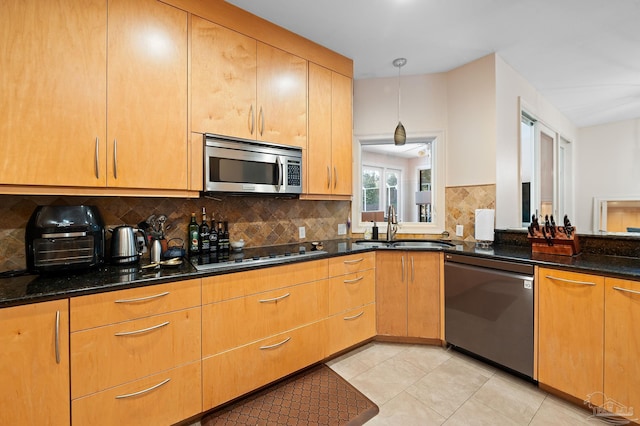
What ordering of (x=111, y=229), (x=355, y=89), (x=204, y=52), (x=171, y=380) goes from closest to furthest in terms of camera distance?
A: (x=171, y=380), (x=111, y=229), (x=204, y=52), (x=355, y=89)

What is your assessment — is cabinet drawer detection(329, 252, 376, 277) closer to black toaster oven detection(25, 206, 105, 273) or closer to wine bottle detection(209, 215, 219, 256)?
wine bottle detection(209, 215, 219, 256)

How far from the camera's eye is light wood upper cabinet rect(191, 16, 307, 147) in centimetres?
183

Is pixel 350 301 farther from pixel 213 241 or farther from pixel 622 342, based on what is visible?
pixel 622 342

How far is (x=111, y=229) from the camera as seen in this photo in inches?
67.4

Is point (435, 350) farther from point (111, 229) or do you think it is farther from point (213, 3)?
point (213, 3)

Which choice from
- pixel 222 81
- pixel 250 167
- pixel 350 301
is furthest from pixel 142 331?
pixel 222 81

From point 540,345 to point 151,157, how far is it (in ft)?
9.00

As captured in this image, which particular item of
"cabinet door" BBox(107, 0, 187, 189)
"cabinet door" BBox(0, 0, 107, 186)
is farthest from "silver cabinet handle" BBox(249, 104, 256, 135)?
"cabinet door" BBox(0, 0, 107, 186)

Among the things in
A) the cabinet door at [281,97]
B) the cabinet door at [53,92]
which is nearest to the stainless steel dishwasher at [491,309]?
the cabinet door at [281,97]

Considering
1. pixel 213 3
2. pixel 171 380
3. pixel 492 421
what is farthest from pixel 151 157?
pixel 492 421

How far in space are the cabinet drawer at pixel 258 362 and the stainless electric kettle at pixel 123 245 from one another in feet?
2.52

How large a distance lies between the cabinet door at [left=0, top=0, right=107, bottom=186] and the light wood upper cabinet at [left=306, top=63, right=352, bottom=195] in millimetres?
1432

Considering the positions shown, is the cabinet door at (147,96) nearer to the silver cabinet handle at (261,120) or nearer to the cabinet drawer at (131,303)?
the silver cabinet handle at (261,120)

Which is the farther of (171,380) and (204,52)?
(204,52)
